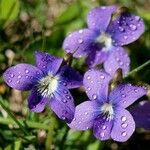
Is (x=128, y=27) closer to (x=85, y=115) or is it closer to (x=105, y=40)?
(x=105, y=40)

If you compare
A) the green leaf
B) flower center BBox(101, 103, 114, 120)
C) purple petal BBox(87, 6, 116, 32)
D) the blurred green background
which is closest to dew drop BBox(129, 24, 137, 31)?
purple petal BBox(87, 6, 116, 32)

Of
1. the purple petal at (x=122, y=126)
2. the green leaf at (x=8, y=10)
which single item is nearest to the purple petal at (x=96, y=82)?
the purple petal at (x=122, y=126)

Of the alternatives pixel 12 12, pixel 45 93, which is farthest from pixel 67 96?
pixel 12 12

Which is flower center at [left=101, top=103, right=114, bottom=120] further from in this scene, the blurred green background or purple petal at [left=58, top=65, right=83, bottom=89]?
the blurred green background

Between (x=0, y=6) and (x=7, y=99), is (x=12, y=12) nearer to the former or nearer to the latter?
(x=0, y=6)

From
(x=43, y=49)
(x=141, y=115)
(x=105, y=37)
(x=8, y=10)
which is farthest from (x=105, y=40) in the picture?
(x=8, y=10)

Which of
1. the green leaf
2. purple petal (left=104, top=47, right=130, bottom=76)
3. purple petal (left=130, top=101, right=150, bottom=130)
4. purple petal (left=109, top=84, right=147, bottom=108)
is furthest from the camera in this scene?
the green leaf
